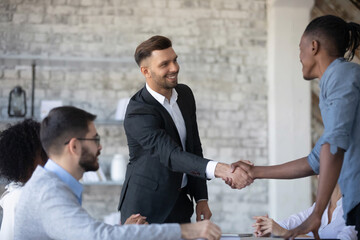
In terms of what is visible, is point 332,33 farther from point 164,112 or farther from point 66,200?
point 66,200

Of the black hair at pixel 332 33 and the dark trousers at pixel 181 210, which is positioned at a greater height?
the black hair at pixel 332 33

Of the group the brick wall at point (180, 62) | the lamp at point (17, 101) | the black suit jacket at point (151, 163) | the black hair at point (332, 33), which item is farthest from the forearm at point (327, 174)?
the lamp at point (17, 101)

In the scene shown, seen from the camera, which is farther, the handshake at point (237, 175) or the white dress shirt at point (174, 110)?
the white dress shirt at point (174, 110)

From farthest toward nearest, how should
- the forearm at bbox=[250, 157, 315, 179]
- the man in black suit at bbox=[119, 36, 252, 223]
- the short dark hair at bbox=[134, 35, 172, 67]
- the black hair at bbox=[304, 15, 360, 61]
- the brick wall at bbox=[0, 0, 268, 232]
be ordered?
the brick wall at bbox=[0, 0, 268, 232]
the short dark hair at bbox=[134, 35, 172, 67]
the man in black suit at bbox=[119, 36, 252, 223]
the forearm at bbox=[250, 157, 315, 179]
the black hair at bbox=[304, 15, 360, 61]

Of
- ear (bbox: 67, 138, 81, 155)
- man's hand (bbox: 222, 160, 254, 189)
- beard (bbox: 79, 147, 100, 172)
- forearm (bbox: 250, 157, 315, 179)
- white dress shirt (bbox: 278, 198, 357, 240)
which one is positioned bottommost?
white dress shirt (bbox: 278, 198, 357, 240)

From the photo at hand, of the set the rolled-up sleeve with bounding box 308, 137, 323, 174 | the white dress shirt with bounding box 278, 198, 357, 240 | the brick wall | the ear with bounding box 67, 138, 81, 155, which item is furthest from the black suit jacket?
the brick wall

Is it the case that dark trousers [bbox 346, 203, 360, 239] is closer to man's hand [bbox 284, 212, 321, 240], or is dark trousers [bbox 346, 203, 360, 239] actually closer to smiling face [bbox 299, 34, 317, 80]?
man's hand [bbox 284, 212, 321, 240]

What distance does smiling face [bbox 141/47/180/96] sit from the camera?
3010mm

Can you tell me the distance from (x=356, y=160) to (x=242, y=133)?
394 cm

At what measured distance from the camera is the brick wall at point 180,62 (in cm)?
592

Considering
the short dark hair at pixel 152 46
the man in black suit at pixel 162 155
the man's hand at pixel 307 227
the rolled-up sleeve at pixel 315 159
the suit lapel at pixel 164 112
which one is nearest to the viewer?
the man's hand at pixel 307 227

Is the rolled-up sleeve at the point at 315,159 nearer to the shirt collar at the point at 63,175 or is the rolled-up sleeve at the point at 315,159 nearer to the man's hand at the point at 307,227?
the man's hand at the point at 307,227

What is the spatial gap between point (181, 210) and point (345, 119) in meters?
1.24

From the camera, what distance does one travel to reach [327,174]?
2.02 metres
